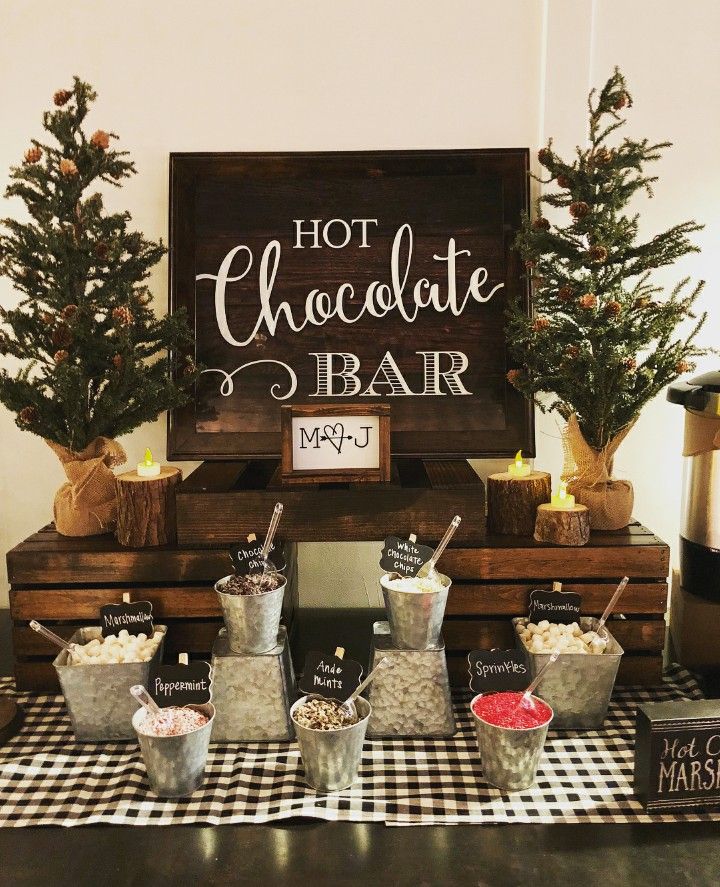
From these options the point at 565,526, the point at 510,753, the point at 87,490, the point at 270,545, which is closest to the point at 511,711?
the point at 510,753

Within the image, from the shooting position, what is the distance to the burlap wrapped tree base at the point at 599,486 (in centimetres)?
214

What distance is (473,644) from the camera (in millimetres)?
2055

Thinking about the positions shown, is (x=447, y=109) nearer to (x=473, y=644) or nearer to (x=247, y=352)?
(x=247, y=352)

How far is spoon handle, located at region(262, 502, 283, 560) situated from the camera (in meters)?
1.80

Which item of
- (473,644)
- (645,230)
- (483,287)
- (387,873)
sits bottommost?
(387,873)

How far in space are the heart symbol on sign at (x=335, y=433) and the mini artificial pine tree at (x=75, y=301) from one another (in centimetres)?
48

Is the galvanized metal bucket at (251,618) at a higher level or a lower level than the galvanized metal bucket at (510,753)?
higher

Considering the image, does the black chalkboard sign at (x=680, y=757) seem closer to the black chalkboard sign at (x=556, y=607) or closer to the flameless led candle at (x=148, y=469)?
the black chalkboard sign at (x=556, y=607)

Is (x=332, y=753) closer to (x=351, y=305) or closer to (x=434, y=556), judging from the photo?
(x=434, y=556)

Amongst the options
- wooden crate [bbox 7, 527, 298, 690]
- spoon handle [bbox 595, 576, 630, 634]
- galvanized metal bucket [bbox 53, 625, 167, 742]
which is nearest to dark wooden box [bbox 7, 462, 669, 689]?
wooden crate [bbox 7, 527, 298, 690]

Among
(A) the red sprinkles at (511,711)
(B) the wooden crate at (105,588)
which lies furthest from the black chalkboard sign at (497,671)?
(B) the wooden crate at (105,588)

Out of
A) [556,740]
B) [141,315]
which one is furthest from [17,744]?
[556,740]

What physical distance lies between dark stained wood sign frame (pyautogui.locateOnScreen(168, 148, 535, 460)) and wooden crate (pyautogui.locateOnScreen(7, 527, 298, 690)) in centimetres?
49

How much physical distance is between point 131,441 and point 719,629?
5.91ft
